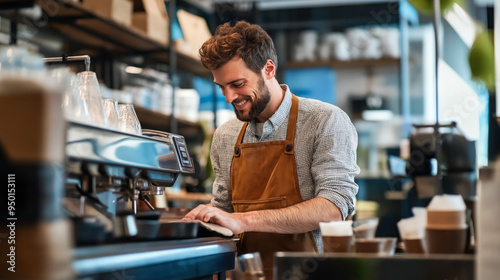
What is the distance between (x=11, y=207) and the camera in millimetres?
907

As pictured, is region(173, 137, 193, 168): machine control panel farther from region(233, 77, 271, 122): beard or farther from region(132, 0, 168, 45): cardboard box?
region(132, 0, 168, 45): cardboard box

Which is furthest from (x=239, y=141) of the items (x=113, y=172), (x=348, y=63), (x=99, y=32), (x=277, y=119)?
(x=348, y=63)

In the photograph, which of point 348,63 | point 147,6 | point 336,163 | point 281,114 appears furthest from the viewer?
point 348,63

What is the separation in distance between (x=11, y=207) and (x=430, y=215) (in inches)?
30.4

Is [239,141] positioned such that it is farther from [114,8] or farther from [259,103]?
[114,8]

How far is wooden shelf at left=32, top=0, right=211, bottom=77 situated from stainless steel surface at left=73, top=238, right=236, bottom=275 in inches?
89.7

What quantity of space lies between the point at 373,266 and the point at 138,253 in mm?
467

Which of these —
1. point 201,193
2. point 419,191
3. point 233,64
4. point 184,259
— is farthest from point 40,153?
point 201,193

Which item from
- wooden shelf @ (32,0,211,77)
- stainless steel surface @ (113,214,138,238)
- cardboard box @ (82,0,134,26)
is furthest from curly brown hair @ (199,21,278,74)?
cardboard box @ (82,0,134,26)

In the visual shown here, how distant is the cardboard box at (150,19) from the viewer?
177 inches

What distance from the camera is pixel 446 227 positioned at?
1.21 meters

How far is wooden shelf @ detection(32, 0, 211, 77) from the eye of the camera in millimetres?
3678

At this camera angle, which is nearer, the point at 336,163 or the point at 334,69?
the point at 336,163

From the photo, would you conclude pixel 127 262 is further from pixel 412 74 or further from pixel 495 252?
pixel 412 74
